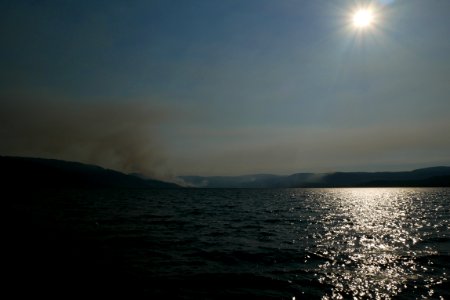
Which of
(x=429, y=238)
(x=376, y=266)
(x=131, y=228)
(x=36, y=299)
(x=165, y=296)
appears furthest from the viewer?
(x=131, y=228)

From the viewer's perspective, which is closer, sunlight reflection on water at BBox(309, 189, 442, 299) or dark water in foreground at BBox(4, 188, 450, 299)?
dark water in foreground at BBox(4, 188, 450, 299)

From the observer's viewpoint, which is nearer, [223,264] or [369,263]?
[223,264]

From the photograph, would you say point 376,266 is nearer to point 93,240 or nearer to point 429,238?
point 429,238

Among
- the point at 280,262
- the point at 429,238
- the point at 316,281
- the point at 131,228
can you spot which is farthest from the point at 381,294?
the point at 131,228

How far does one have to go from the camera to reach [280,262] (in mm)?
21953

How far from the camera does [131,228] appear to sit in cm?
3694

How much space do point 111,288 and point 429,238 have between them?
33003 millimetres

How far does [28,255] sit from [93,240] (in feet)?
22.8

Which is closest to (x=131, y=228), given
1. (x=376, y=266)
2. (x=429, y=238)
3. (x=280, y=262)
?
(x=280, y=262)

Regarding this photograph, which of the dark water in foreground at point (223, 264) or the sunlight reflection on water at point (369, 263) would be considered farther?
the sunlight reflection on water at point (369, 263)

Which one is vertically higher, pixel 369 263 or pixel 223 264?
pixel 223 264

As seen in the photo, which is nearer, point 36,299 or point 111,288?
point 36,299

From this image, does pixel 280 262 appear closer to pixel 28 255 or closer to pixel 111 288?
pixel 111 288

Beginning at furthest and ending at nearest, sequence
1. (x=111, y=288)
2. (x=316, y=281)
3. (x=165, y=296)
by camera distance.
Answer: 1. (x=316, y=281)
2. (x=111, y=288)
3. (x=165, y=296)
